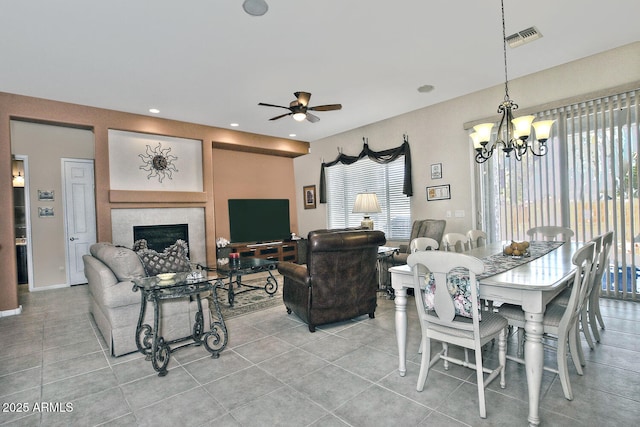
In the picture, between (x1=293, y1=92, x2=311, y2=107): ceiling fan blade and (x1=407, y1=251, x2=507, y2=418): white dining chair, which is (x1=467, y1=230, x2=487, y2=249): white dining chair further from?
(x1=293, y1=92, x2=311, y2=107): ceiling fan blade

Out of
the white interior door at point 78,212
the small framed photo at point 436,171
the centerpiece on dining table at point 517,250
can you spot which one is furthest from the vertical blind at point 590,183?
the white interior door at point 78,212

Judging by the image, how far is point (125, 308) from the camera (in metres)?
2.82

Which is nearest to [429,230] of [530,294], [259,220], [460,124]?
[460,124]

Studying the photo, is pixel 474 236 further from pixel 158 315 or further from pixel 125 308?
pixel 125 308

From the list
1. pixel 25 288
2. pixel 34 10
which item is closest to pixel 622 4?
pixel 34 10

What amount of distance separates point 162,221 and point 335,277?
3982mm

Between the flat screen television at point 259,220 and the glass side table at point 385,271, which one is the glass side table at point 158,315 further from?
the flat screen television at point 259,220

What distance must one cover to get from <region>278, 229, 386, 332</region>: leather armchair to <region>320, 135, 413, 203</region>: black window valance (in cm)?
268

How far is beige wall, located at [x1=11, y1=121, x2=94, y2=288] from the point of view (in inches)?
216

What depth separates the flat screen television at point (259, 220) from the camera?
22.8 feet

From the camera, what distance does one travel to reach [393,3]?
2.75m

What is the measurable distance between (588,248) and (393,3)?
2.38 metres

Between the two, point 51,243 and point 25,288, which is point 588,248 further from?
point 25,288

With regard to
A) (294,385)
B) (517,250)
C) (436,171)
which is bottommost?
(294,385)
